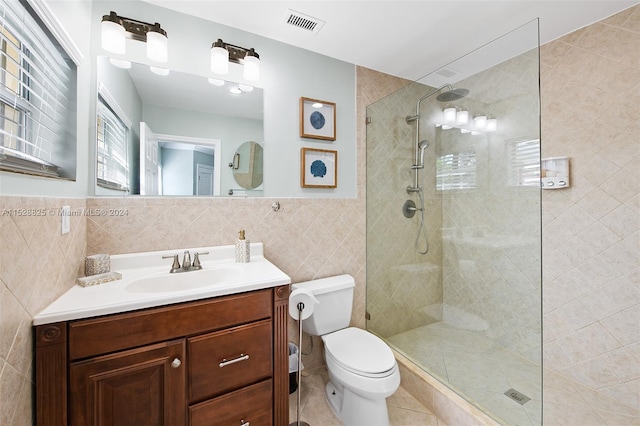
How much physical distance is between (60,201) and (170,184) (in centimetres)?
54

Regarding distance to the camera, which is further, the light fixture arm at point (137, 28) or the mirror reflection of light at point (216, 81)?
the mirror reflection of light at point (216, 81)

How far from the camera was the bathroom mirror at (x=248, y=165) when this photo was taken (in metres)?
1.70

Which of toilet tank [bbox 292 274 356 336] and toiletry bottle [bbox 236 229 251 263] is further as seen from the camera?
toilet tank [bbox 292 274 356 336]

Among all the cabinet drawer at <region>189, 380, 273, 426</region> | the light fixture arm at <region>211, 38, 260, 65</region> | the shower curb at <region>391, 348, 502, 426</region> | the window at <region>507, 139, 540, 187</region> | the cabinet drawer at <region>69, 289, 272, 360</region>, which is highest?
the light fixture arm at <region>211, 38, 260, 65</region>

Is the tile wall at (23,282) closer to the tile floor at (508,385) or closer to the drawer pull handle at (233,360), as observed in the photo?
the drawer pull handle at (233,360)

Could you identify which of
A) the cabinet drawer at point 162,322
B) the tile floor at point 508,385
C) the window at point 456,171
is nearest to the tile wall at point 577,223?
the tile floor at point 508,385

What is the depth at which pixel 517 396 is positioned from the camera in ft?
4.54

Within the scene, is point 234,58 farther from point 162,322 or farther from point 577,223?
point 577,223

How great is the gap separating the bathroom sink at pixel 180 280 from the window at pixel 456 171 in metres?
1.48

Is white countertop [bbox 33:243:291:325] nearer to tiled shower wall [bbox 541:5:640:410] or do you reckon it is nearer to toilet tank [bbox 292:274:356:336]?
Answer: toilet tank [bbox 292:274:356:336]

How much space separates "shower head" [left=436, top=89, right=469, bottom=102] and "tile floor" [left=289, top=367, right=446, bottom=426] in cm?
197

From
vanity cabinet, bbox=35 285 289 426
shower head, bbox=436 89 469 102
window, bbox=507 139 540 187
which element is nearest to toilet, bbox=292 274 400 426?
vanity cabinet, bbox=35 285 289 426

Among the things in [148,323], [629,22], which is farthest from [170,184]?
[629,22]

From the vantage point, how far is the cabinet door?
2.94 ft
